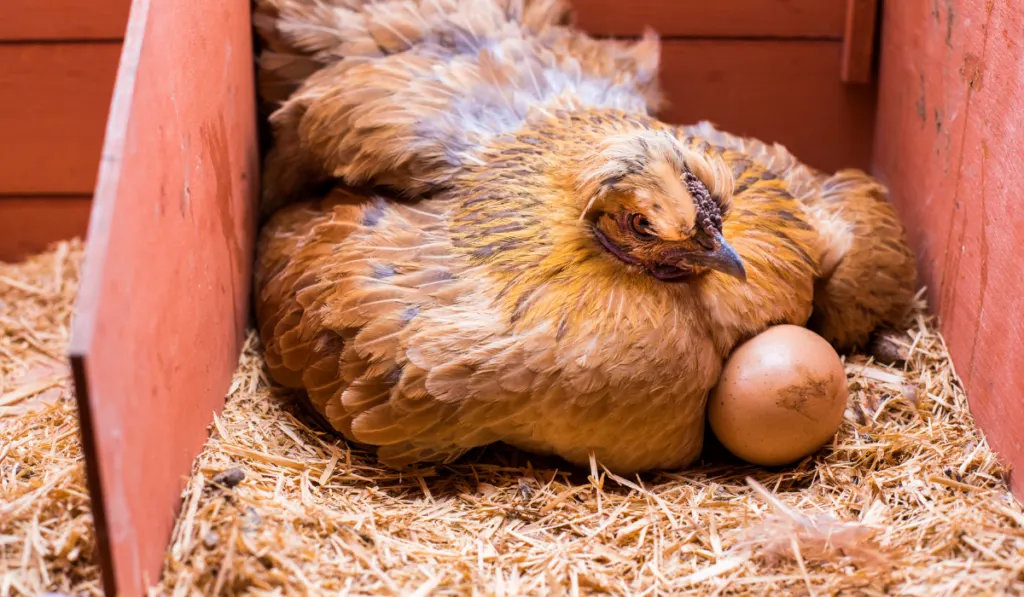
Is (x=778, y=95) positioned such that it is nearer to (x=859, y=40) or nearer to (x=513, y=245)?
(x=859, y=40)

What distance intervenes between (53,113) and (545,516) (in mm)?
2195

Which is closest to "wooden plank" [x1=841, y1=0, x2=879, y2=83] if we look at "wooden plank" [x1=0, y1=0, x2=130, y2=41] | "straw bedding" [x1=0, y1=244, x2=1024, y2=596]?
"straw bedding" [x1=0, y1=244, x2=1024, y2=596]

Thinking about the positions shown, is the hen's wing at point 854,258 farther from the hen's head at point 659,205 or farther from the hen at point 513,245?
the hen's head at point 659,205

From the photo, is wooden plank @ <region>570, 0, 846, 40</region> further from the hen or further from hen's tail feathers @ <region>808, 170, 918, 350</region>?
hen's tail feathers @ <region>808, 170, 918, 350</region>

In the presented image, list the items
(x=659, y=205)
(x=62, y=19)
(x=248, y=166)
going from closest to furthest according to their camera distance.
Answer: (x=659, y=205)
(x=248, y=166)
(x=62, y=19)

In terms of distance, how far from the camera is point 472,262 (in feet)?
7.65

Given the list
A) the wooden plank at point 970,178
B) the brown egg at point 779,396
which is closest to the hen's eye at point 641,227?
the brown egg at point 779,396

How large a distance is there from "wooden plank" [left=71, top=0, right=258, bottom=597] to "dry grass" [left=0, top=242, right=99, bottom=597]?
0.65 feet

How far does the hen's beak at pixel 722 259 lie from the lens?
2115 mm

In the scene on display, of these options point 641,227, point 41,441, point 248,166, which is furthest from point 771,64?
point 41,441

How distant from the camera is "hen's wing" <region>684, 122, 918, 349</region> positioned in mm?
2643

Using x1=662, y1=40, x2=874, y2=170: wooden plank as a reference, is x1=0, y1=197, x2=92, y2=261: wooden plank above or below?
below

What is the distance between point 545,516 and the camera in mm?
2268

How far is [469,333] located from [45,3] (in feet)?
6.32
